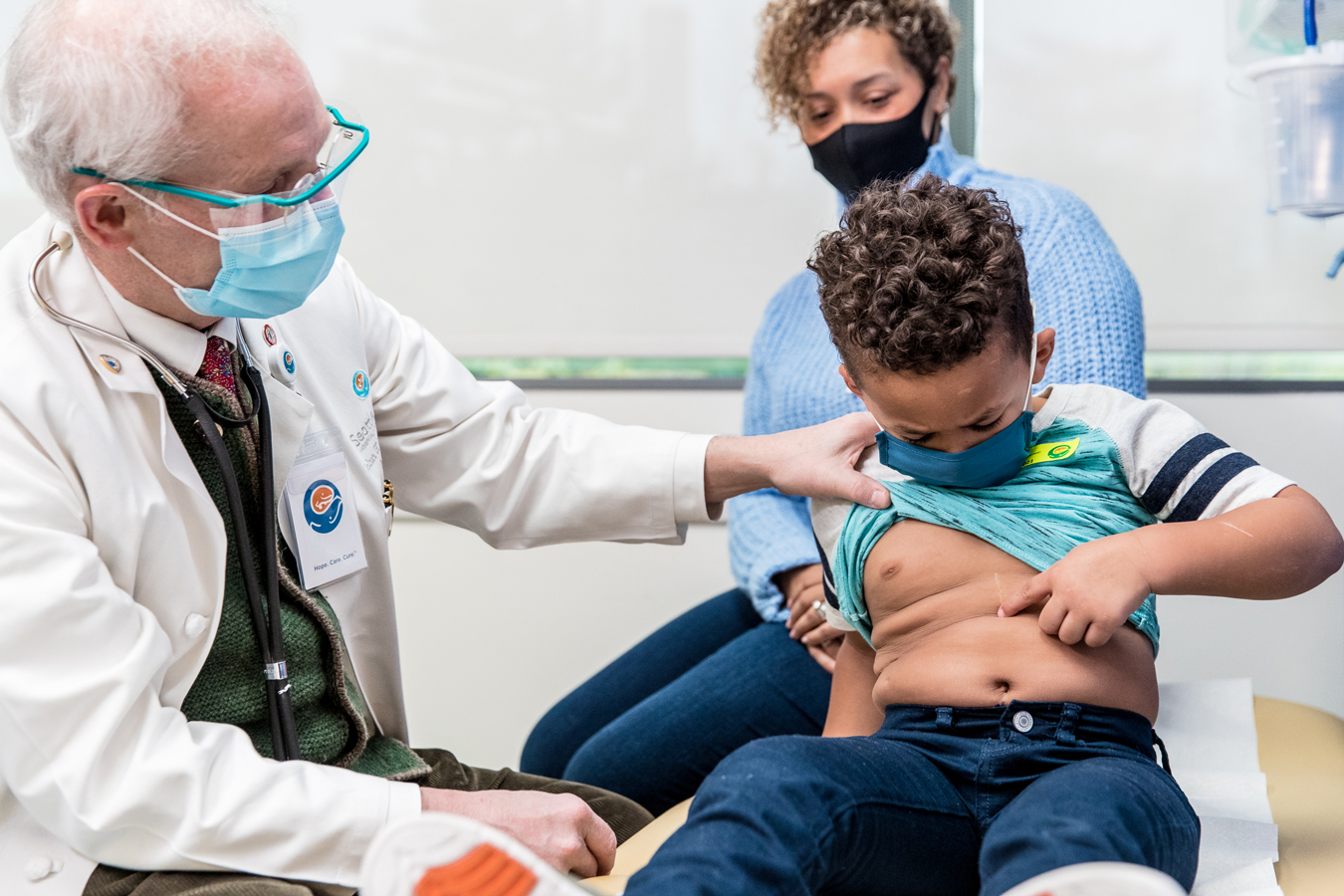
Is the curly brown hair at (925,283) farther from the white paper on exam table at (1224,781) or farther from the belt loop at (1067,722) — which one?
the white paper on exam table at (1224,781)

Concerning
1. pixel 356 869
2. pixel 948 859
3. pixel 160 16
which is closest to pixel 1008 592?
pixel 948 859

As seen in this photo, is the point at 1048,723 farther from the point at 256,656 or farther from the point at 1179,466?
the point at 256,656

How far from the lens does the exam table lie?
1.12 metres

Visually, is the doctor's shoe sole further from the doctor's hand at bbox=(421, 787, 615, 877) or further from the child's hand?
the child's hand

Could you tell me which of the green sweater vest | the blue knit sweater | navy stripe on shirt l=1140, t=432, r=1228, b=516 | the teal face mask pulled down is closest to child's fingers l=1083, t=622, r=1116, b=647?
the teal face mask pulled down

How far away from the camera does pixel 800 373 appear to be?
1822mm

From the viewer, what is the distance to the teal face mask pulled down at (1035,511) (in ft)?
3.96

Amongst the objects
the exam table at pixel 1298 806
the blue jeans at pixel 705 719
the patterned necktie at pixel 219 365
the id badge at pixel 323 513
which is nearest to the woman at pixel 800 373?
the blue jeans at pixel 705 719

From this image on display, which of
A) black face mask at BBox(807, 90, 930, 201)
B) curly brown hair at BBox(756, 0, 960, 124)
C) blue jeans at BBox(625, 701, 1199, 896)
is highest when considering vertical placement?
curly brown hair at BBox(756, 0, 960, 124)

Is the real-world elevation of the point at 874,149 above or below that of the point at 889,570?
above

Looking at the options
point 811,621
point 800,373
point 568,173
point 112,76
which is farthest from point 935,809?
point 568,173

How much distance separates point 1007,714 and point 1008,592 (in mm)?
143

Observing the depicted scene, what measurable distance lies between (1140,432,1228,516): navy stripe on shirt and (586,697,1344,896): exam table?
1.31ft

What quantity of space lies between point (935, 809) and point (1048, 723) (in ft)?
0.49
